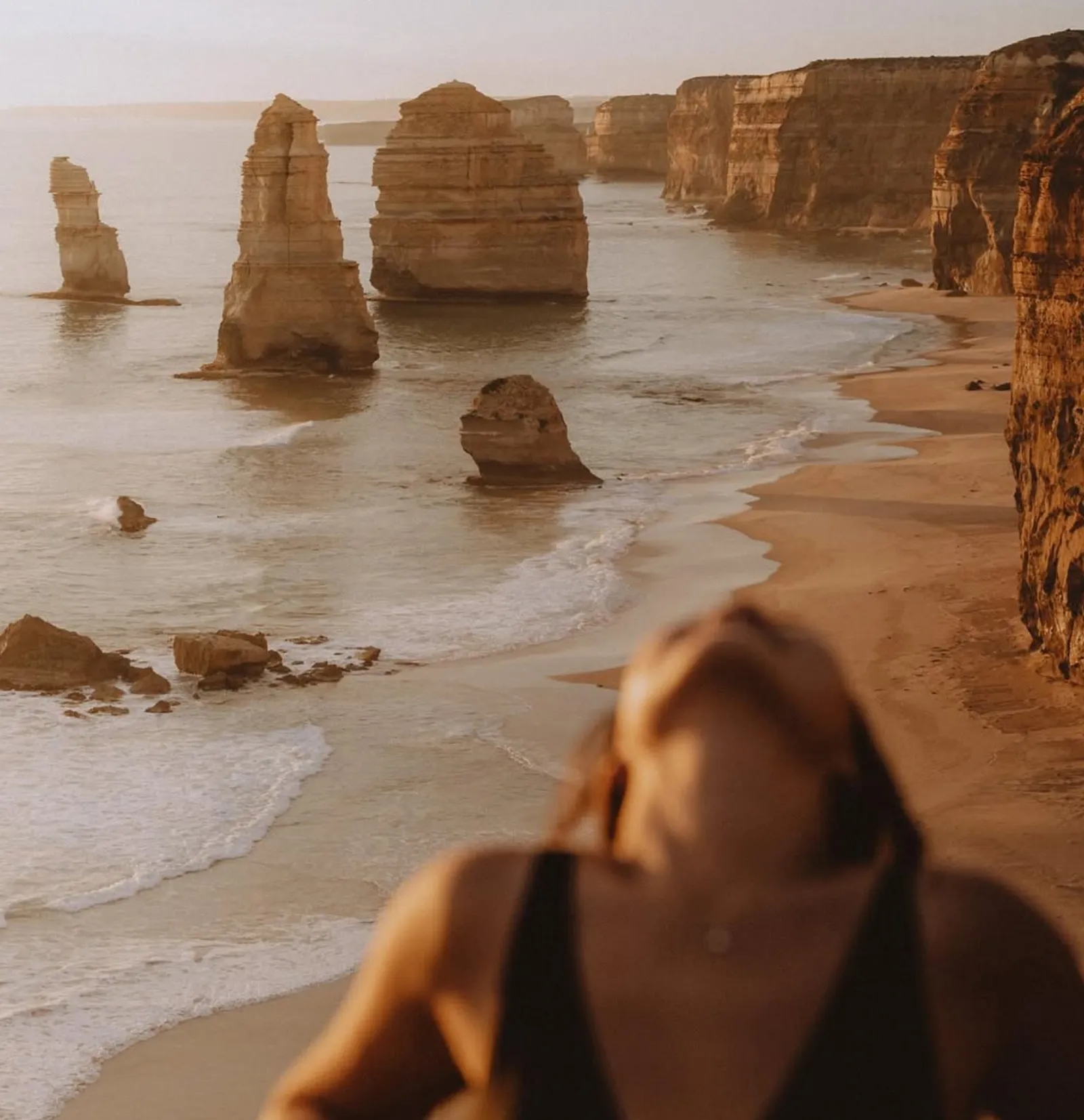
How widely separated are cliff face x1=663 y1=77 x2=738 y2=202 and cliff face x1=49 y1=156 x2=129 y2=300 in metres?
56.9

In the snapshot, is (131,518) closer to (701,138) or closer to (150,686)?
(150,686)

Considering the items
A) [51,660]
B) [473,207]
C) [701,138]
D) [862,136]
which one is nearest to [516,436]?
[51,660]

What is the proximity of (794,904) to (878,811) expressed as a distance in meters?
0.12

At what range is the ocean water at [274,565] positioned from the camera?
26.9ft

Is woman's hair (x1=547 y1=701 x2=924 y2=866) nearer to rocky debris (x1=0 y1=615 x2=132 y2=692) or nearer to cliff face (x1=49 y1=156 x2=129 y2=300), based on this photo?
rocky debris (x1=0 y1=615 x2=132 y2=692)

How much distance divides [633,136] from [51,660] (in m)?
130

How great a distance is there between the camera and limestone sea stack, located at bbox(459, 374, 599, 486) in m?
20.9

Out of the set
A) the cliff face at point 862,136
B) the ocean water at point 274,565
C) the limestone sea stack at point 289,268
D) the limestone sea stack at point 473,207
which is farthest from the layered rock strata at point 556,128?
the limestone sea stack at point 289,268

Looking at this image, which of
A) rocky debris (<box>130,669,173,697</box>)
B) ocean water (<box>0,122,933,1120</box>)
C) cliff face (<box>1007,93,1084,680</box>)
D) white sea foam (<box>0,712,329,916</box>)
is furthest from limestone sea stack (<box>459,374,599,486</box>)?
white sea foam (<box>0,712,329,916</box>)

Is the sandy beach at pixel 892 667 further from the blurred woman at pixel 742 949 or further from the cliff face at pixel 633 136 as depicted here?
the cliff face at pixel 633 136

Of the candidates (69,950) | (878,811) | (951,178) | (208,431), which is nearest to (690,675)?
(878,811)

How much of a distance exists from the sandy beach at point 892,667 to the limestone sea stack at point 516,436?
2.29 meters

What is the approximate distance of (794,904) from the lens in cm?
140

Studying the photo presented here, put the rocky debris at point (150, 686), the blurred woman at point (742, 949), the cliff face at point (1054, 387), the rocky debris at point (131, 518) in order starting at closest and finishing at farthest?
the blurred woman at point (742, 949) → the cliff face at point (1054, 387) → the rocky debris at point (150, 686) → the rocky debris at point (131, 518)
